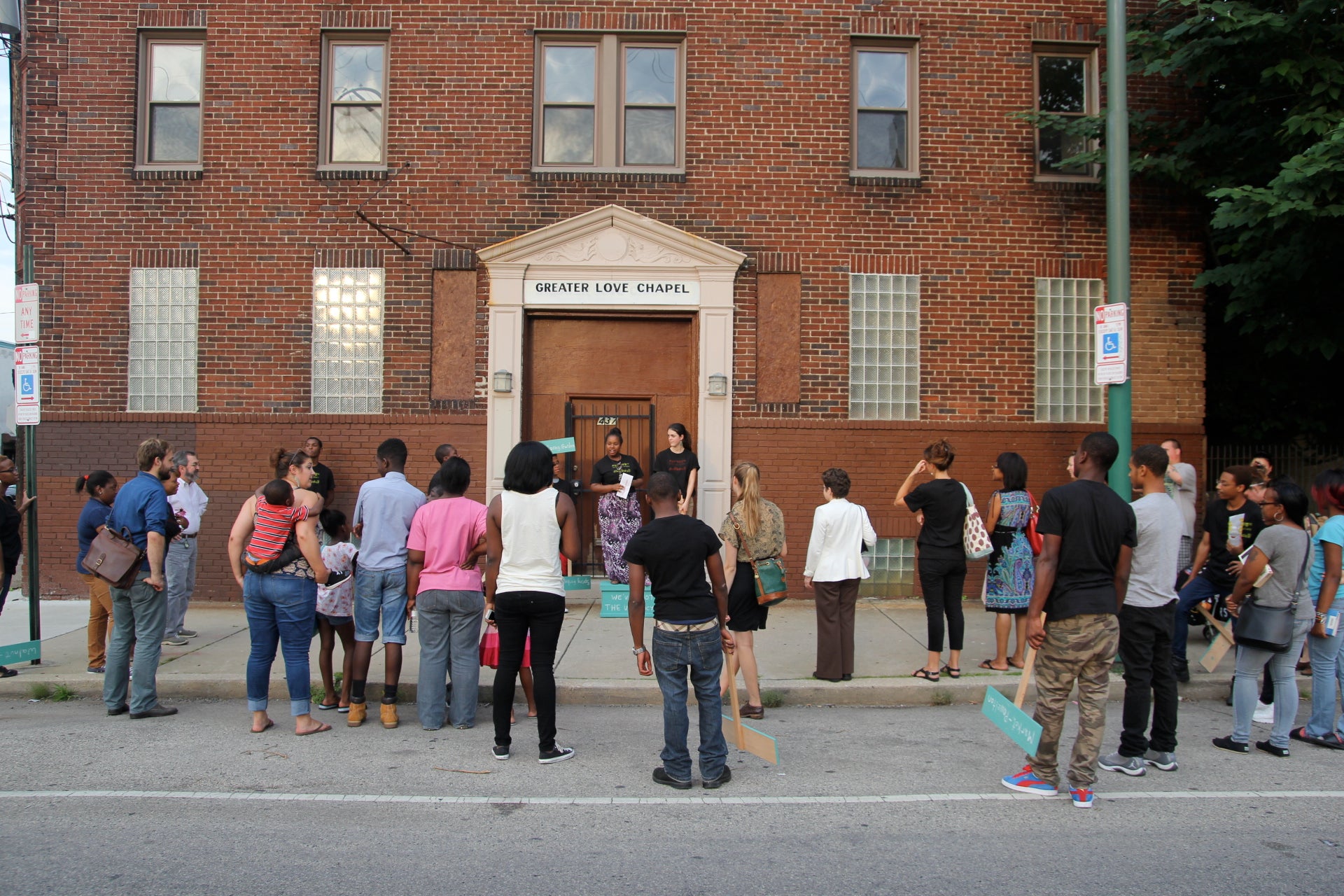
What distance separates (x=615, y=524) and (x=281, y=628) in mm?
4612

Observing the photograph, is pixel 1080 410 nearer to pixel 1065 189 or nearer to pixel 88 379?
pixel 1065 189

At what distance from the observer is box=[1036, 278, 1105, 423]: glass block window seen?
11812 mm

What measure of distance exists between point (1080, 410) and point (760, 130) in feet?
17.0

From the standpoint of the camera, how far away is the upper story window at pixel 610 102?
38.2 ft

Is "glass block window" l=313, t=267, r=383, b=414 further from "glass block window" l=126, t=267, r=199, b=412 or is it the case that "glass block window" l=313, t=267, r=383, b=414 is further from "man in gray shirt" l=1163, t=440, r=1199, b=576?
"man in gray shirt" l=1163, t=440, r=1199, b=576

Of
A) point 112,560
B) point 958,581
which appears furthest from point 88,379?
point 958,581

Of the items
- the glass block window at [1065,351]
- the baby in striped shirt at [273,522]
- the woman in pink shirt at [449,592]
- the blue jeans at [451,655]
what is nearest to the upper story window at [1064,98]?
the glass block window at [1065,351]

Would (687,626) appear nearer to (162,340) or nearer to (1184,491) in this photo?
(1184,491)

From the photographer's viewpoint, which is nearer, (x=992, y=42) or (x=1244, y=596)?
(x=1244, y=596)

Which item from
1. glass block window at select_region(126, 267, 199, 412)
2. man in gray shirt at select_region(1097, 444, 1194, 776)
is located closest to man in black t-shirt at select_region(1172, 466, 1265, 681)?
man in gray shirt at select_region(1097, 444, 1194, 776)

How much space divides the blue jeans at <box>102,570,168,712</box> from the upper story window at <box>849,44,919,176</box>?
8.94 meters

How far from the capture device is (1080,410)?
38.9 feet

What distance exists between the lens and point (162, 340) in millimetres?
11469

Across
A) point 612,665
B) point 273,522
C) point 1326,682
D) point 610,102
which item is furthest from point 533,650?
point 610,102
